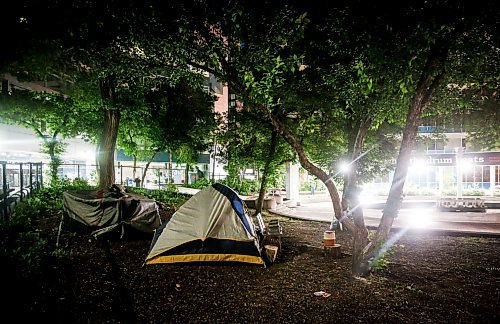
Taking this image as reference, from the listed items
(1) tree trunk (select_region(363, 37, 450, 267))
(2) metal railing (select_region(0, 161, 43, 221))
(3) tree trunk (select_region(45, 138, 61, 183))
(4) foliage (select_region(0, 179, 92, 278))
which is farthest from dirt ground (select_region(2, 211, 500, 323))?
(3) tree trunk (select_region(45, 138, 61, 183))

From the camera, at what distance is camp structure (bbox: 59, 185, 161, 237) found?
924 centimetres

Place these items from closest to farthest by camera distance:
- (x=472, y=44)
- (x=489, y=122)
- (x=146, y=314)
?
(x=146, y=314), (x=472, y=44), (x=489, y=122)

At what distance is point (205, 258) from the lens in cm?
711

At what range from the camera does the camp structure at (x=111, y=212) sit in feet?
30.3

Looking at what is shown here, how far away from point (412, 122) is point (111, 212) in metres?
7.83

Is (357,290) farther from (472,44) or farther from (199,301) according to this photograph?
(472,44)

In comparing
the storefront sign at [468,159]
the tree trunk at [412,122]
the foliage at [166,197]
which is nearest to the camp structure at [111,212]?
the tree trunk at [412,122]

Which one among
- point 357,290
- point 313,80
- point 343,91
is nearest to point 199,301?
point 357,290

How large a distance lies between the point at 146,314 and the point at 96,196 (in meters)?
5.68

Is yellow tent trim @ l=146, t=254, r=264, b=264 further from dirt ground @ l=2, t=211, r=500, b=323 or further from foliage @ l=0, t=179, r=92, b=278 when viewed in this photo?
foliage @ l=0, t=179, r=92, b=278

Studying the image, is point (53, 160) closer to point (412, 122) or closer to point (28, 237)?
point (28, 237)

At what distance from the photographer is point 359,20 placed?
21.7 feet

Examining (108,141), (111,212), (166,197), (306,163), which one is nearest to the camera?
(306,163)

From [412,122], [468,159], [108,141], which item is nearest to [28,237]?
[108,141]
